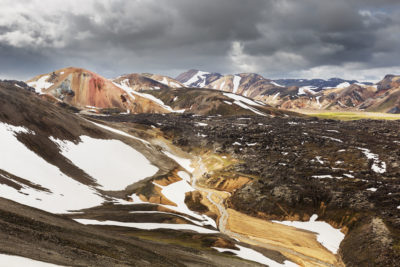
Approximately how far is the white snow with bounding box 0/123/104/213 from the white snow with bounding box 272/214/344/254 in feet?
159

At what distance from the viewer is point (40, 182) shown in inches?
2222

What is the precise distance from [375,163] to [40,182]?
108 metres

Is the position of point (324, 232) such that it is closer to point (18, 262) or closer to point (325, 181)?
point (325, 181)

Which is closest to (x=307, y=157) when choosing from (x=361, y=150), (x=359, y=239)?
(x=361, y=150)

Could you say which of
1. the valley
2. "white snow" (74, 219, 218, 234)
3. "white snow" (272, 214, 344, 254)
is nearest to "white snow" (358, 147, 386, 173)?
the valley

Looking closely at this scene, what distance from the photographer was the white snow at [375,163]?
96875 mm

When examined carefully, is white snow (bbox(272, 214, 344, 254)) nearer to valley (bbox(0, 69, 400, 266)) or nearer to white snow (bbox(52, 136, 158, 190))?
valley (bbox(0, 69, 400, 266))

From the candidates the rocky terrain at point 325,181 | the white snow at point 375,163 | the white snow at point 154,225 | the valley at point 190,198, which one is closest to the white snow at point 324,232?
the valley at point 190,198

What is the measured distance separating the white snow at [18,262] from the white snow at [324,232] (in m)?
55.0

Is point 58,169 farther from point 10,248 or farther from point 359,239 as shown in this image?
point 359,239

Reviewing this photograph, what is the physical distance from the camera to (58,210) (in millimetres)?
47250

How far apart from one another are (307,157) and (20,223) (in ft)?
363

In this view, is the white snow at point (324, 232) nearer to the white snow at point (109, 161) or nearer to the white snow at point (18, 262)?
the white snow at point (109, 161)

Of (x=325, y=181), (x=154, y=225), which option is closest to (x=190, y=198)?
(x=154, y=225)
